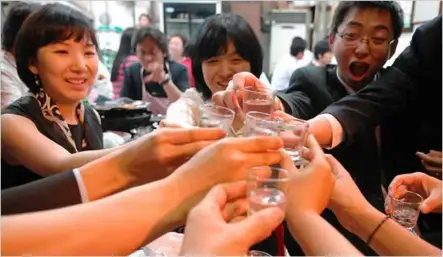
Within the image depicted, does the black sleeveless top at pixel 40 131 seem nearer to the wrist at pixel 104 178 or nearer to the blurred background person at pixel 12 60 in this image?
the blurred background person at pixel 12 60

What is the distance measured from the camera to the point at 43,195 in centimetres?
57

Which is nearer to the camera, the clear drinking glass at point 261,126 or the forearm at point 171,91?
the clear drinking glass at point 261,126

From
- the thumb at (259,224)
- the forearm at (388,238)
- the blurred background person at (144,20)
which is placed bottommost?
the forearm at (388,238)

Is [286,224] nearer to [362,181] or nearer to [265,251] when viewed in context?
[265,251]

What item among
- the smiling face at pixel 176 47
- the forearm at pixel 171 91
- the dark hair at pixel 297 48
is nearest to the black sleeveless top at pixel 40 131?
the forearm at pixel 171 91

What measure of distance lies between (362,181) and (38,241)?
630mm

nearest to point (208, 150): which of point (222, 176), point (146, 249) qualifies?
point (222, 176)

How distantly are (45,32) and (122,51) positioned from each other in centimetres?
136

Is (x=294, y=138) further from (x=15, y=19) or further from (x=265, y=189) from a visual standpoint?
(x=15, y=19)

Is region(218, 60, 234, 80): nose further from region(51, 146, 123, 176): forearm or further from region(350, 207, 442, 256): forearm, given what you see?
region(350, 207, 442, 256): forearm

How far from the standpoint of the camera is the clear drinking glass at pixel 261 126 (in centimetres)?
61

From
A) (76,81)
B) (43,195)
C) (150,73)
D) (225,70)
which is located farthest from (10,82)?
(150,73)

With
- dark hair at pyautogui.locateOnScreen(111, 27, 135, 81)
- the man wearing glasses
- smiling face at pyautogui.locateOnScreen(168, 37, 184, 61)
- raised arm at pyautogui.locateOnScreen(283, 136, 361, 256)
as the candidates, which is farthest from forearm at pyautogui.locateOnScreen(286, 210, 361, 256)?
smiling face at pyautogui.locateOnScreen(168, 37, 184, 61)

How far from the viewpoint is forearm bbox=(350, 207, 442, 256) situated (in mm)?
557
